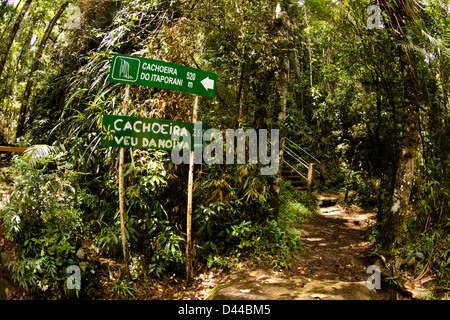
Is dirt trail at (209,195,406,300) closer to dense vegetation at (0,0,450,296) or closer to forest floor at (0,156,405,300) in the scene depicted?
forest floor at (0,156,405,300)

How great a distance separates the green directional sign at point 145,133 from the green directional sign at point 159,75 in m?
0.42

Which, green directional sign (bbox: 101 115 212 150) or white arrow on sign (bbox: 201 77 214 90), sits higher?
white arrow on sign (bbox: 201 77 214 90)

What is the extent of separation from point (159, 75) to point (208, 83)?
65cm

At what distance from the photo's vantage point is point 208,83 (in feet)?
11.7

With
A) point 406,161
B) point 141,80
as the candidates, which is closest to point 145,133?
point 141,80

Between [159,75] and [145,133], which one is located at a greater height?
[159,75]

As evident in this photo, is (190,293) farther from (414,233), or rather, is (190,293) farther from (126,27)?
(126,27)

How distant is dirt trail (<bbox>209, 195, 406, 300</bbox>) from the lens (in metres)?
3.08

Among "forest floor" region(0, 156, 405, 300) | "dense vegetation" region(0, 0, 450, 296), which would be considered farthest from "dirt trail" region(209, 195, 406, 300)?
"dense vegetation" region(0, 0, 450, 296)

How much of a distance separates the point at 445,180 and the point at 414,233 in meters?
0.87

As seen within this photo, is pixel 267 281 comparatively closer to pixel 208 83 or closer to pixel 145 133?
pixel 145 133

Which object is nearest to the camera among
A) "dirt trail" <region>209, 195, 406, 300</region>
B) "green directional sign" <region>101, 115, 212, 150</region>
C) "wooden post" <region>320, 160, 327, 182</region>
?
"green directional sign" <region>101, 115, 212, 150</region>

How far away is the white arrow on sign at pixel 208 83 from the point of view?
3515 millimetres

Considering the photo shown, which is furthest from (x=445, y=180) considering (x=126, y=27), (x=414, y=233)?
(x=126, y=27)
